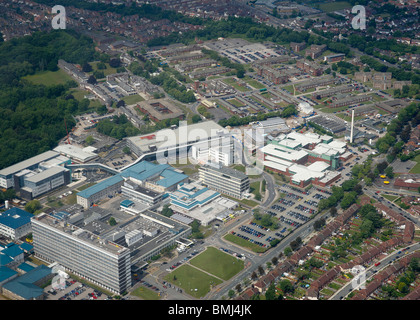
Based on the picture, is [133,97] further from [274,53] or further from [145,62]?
[274,53]

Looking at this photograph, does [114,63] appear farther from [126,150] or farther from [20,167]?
[20,167]

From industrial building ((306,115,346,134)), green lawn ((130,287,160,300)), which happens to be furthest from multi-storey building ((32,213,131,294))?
industrial building ((306,115,346,134))

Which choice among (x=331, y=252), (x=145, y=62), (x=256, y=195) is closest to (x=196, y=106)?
(x=145, y=62)

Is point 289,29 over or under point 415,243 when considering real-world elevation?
over

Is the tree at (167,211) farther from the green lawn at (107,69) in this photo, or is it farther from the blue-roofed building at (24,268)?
the green lawn at (107,69)

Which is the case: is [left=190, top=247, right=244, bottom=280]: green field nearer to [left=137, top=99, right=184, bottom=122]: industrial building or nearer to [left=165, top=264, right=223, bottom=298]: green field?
[left=165, top=264, right=223, bottom=298]: green field

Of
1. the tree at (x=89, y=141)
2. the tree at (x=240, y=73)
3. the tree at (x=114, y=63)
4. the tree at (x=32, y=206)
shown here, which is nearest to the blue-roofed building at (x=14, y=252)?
the tree at (x=32, y=206)
